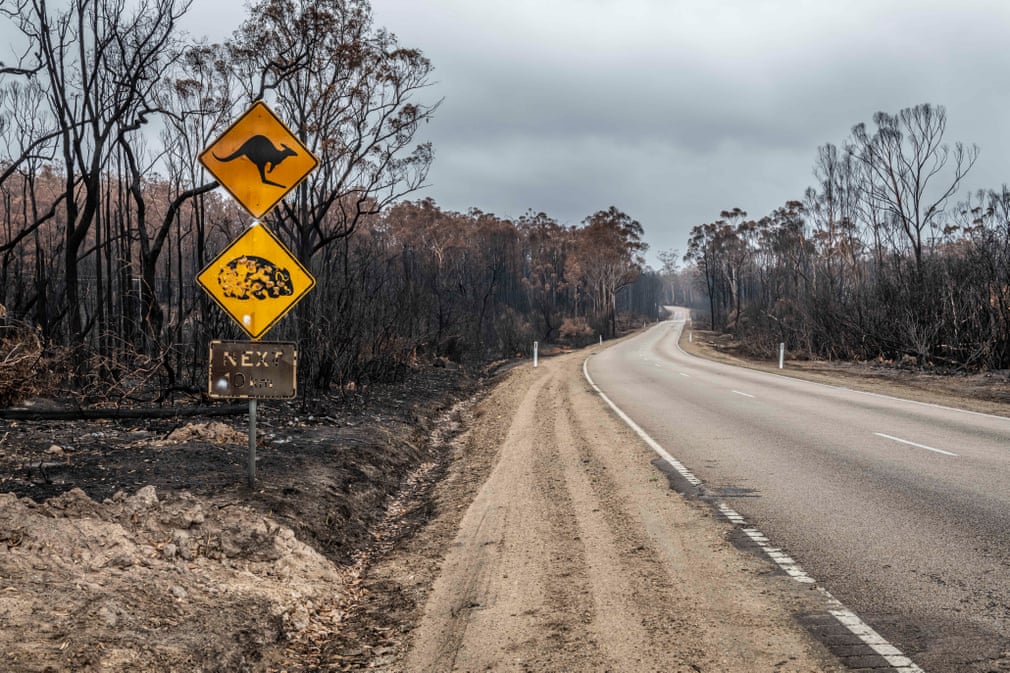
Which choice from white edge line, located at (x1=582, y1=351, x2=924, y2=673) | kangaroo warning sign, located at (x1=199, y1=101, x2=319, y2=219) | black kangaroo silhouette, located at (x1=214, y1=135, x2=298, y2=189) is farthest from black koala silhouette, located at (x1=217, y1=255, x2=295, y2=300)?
white edge line, located at (x1=582, y1=351, x2=924, y2=673)

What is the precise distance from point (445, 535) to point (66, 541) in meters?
2.94

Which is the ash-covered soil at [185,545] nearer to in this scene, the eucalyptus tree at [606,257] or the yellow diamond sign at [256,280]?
the yellow diamond sign at [256,280]

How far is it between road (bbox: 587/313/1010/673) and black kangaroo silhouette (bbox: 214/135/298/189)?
5.54 m

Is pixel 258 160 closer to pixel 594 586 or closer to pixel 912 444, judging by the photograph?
pixel 594 586

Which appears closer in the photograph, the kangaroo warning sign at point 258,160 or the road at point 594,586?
the road at point 594,586

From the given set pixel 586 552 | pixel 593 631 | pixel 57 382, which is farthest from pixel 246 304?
pixel 57 382

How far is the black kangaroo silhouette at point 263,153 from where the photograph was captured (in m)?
6.26

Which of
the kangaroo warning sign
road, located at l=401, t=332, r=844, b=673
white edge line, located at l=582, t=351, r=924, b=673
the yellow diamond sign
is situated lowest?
road, located at l=401, t=332, r=844, b=673

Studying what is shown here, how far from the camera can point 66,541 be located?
4.27 m

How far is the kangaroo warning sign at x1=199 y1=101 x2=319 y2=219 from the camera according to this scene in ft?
20.2

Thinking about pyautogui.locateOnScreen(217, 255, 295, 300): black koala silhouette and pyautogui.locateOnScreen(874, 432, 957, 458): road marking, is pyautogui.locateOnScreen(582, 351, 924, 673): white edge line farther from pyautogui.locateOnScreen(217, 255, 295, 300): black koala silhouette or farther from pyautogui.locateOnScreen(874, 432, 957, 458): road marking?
pyautogui.locateOnScreen(217, 255, 295, 300): black koala silhouette

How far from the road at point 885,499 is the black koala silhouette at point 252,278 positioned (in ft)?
15.9

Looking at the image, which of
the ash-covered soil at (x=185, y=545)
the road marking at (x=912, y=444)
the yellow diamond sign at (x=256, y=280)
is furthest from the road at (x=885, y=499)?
the yellow diamond sign at (x=256, y=280)

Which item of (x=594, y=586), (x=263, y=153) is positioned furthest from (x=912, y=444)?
(x=263, y=153)
